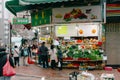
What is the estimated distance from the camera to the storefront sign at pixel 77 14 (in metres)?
25.8

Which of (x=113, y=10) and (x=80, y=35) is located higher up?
(x=113, y=10)

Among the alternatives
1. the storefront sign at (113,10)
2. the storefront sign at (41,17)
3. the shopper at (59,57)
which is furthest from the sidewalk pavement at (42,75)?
the storefront sign at (113,10)

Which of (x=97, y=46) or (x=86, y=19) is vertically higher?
(x=86, y=19)

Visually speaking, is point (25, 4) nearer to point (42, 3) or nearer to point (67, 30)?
point (42, 3)

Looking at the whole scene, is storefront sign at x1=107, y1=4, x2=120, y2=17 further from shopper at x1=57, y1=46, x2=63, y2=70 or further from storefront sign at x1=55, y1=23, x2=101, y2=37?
shopper at x1=57, y1=46, x2=63, y2=70

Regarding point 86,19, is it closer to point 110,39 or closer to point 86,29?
point 86,29

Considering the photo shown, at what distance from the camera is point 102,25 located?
85.7 feet

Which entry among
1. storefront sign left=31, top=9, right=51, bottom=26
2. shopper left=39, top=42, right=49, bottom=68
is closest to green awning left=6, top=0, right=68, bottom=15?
storefront sign left=31, top=9, right=51, bottom=26

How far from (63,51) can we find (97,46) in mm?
2279

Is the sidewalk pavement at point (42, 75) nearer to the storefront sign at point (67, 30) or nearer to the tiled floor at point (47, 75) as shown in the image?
the tiled floor at point (47, 75)

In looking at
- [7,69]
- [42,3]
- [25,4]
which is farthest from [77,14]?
[7,69]

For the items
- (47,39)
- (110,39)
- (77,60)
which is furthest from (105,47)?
(47,39)

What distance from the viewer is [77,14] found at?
2611 centimetres

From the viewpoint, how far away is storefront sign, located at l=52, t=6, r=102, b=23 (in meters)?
25.8
